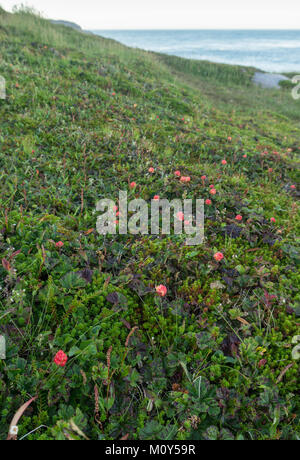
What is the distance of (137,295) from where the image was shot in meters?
3.09

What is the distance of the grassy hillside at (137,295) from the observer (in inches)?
87.0

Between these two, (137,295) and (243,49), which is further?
(243,49)

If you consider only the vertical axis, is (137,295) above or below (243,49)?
below

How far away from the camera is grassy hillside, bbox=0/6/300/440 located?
2.21 metres

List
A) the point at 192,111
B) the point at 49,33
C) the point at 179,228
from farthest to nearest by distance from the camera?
the point at 49,33 < the point at 192,111 < the point at 179,228

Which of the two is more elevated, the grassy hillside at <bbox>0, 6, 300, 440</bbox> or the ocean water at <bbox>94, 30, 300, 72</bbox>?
the ocean water at <bbox>94, 30, 300, 72</bbox>

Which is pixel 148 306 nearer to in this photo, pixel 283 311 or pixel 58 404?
pixel 58 404

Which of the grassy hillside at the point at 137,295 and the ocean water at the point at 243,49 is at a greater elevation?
the ocean water at the point at 243,49

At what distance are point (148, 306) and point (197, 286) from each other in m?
0.61

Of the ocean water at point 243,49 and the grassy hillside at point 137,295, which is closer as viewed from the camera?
the grassy hillside at point 137,295

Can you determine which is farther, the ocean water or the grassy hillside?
the ocean water
